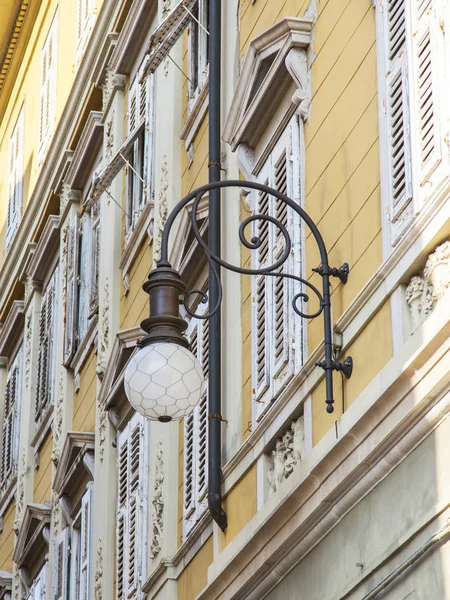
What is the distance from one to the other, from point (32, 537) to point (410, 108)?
12222 mm

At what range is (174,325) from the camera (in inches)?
313

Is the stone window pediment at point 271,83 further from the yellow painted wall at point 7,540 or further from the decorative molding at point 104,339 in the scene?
the yellow painted wall at point 7,540

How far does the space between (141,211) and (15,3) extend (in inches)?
407

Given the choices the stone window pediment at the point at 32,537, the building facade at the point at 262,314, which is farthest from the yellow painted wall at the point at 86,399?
the stone window pediment at the point at 32,537

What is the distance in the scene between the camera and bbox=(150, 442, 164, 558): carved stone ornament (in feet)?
41.0

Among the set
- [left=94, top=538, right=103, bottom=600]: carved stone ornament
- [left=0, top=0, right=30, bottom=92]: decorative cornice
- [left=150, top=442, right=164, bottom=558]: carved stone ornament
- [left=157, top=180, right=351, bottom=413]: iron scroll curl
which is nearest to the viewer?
[left=157, top=180, right=351, bottom=413]: iron scroll curl

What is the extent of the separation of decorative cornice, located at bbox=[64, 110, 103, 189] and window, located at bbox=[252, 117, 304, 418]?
Result: 7519mm

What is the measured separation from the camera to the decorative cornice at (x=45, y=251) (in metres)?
20.3

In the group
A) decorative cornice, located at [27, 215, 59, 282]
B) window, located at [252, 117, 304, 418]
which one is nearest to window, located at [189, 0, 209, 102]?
window, located at [252, 117, 304, 418]

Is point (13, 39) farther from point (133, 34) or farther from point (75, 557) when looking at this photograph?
point (75, 557)

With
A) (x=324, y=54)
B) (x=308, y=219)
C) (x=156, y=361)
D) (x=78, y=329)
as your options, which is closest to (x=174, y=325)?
(x=156, y=361)

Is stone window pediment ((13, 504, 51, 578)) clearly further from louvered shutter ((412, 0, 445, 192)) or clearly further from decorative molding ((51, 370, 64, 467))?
louvered shutter ((412, 0, 445, 192))

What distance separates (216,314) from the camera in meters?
11.1

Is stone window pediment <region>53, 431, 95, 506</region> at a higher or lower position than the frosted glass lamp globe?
higher
